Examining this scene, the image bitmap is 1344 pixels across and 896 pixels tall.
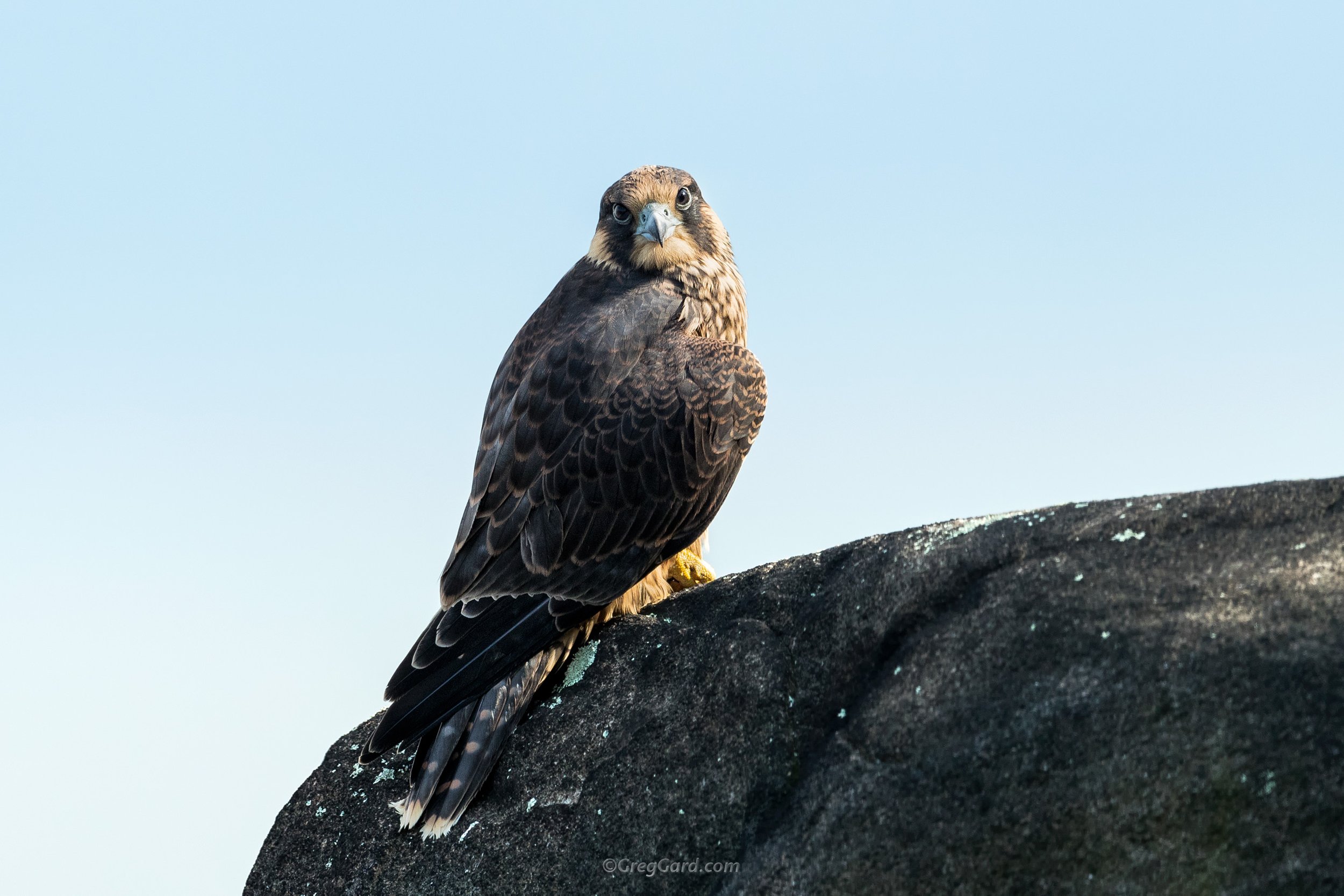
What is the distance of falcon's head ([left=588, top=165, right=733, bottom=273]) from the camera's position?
15.0 ft

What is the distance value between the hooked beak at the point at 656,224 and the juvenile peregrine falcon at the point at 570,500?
0.01 m

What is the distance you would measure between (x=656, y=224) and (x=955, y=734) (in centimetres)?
262

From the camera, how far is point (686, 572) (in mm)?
4438

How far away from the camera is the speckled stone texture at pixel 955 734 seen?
230cm

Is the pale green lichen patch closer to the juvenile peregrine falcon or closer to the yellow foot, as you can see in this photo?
the juvenile peregrine falcon

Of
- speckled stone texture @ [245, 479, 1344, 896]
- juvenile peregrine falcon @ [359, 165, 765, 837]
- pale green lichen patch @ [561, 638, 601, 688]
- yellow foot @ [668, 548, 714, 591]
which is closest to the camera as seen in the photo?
speckled stone texture @ [245, 479, 1344, 896]

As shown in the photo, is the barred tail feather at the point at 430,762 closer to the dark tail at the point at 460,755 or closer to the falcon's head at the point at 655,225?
the dark tail at the point at 460,755

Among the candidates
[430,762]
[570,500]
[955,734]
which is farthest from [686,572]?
[955,734]

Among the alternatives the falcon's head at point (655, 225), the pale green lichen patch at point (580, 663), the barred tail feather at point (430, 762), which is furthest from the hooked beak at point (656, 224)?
the barred tail feather at point (430, 762)

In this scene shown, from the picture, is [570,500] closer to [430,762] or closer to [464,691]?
[464,691]

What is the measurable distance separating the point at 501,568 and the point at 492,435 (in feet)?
2.06

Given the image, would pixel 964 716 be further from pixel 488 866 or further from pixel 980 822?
pixel 488 866

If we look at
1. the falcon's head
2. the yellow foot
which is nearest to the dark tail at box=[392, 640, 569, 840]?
the yellow foot

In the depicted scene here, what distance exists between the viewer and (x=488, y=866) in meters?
3.24
